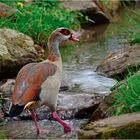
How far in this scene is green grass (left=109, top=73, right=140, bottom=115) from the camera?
7.43m

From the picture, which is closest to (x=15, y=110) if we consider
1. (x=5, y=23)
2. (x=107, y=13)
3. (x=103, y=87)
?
(x=103, y=87)

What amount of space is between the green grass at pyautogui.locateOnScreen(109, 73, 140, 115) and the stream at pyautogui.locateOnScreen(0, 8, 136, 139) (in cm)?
62

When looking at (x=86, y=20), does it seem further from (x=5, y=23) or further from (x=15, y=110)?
(x=15, y=110)

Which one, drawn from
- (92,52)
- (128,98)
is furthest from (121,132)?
→ (92,52)

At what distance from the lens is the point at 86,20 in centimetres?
1662

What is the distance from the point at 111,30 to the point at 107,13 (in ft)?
7.16

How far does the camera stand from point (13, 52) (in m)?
10.6

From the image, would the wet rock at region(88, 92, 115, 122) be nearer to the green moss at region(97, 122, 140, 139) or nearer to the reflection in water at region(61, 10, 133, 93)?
the reflection in water at region(61, 10, 133, 93)

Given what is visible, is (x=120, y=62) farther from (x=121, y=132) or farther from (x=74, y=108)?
(x=121, y=132)

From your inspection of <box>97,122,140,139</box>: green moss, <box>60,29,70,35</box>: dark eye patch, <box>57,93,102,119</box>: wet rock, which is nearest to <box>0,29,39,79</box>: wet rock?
<box>57,93,102,119</box>: wet rock

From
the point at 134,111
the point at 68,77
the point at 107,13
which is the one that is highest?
the point at 134,111

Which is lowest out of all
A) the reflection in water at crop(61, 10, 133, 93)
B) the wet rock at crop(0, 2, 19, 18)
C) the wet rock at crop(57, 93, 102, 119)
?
the reflection in water at crop(61, 10, 133, 93)

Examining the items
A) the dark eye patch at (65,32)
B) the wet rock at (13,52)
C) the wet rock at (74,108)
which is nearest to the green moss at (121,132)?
the wet rock at (74,108)

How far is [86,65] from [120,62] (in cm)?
128
